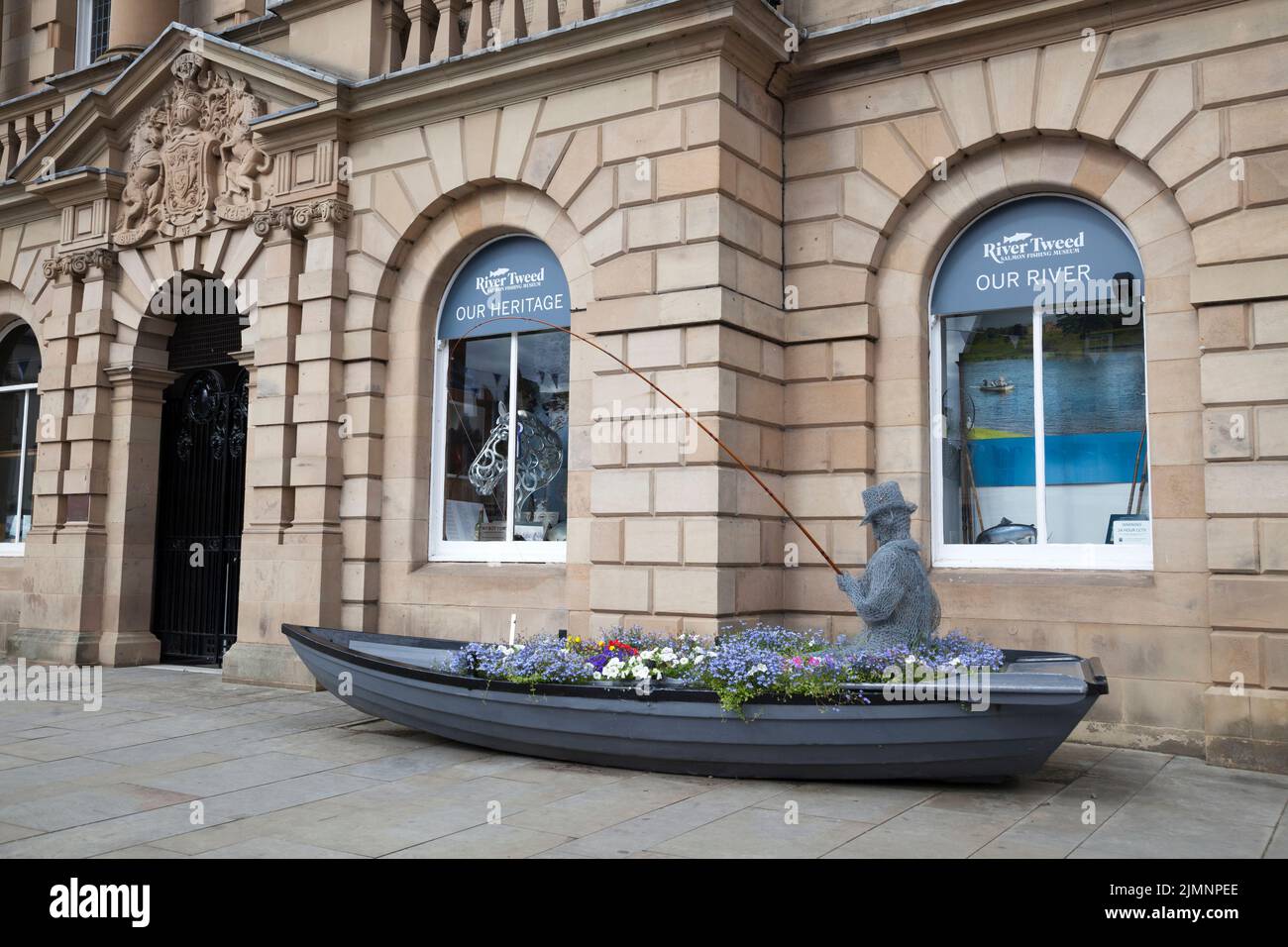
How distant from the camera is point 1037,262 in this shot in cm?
1095

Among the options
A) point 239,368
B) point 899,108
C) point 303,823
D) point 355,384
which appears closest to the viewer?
point 303,823

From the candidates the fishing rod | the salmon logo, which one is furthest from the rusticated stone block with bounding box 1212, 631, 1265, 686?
the salmon logo

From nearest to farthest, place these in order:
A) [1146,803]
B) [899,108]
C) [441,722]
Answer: [1146,803]
[441,722]
[899,108]

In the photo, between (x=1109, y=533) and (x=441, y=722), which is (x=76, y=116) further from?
(x=1109, y=533)

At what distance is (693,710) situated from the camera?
803 cm

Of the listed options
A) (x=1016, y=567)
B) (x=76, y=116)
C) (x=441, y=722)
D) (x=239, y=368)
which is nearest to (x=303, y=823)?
(x=441, y=722)

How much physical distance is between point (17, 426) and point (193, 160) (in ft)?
19.7

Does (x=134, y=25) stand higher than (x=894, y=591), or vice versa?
(x=134, y=25)

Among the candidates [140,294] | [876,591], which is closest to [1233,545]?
[876,591]

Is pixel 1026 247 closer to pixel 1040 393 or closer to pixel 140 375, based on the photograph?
pixel 1040 393

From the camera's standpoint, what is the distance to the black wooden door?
604 inches

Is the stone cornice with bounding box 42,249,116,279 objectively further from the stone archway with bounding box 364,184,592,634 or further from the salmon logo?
the salmon logo

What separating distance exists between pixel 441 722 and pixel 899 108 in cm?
737

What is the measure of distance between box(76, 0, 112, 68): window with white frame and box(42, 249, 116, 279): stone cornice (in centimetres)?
422
